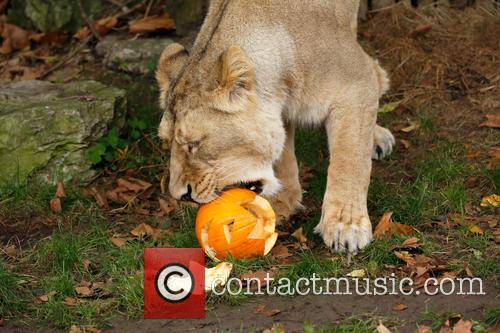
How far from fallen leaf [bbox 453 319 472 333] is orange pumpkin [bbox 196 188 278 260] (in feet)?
3.97

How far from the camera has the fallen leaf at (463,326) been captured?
3.94 m

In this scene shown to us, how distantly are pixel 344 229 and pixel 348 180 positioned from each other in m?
0.30

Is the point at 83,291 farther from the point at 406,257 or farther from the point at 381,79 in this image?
the point at 381,79

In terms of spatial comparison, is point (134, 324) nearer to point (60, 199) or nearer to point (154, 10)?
point (60, 199)

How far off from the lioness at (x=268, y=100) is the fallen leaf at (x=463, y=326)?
985 mm

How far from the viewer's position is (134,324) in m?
4.42

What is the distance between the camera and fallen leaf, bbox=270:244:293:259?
4980 mm

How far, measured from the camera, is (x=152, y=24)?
7.91 meters

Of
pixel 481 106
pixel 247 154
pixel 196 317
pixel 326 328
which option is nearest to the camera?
pixel 326 328

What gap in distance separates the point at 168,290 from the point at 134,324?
26cm

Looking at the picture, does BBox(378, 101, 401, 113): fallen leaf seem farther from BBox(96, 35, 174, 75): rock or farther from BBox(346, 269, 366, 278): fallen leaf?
BBox(346, 269, 366, 278): fallen leaf

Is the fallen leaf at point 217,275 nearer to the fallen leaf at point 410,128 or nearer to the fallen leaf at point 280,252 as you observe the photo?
the fallen leaf at point 280,252

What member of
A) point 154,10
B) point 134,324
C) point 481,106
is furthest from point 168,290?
point 154,10

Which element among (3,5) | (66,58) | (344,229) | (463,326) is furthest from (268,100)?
(3,5)
